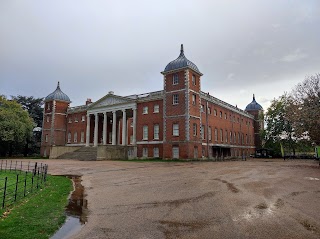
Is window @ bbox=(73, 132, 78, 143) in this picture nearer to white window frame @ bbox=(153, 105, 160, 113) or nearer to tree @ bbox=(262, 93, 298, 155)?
white window frame @ bbox=(153, 105, 160, 113)

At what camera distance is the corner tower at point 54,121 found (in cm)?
5550

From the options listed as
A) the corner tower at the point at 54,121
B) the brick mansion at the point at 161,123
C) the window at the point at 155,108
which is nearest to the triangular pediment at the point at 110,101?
the brick mansion at the point at 161,123

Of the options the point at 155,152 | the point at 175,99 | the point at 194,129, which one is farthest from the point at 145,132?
the point at 194,129

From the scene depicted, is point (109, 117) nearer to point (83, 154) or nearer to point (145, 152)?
point (83, 154)

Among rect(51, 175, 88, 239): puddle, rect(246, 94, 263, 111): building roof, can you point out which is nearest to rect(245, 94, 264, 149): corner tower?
rect(246, 94, 263, 111): building roof

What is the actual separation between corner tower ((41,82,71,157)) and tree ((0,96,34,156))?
4.82m

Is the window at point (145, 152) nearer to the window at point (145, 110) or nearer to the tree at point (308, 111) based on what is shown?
the window at point (145, 110)

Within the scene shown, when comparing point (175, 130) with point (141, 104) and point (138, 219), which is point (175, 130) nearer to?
point (141, 104)

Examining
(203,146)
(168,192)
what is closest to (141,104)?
(203,146)

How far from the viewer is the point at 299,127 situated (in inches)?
1106

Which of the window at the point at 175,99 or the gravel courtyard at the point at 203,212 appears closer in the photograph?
the gravel courtyard at the point at 203,212

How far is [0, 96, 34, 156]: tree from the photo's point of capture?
46.0 meters

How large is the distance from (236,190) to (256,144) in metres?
61.2

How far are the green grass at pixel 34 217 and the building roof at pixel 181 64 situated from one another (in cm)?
2916
